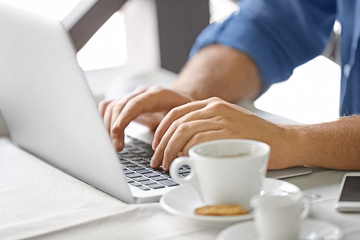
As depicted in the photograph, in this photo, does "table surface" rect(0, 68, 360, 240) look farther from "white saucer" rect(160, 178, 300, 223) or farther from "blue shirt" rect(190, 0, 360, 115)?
"blue shirt" rect(190, 0, 360, 115)

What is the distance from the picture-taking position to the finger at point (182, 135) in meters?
0.99

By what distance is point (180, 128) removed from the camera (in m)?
1.00

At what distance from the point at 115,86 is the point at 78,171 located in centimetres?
59

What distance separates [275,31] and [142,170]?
799 mm

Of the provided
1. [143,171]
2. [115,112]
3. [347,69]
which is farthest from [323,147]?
[347,69]

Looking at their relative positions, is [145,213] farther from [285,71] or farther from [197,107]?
[285,71]

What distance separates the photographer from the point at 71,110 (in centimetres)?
93

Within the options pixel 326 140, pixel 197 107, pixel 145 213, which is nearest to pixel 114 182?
A: pixel 145 213

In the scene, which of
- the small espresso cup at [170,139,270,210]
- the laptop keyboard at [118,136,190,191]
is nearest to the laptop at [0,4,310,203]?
the laptop keyboard at [118,136,190,191]

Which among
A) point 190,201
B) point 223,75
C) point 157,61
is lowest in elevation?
point 157,61

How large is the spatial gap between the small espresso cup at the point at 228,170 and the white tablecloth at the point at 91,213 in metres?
0.04

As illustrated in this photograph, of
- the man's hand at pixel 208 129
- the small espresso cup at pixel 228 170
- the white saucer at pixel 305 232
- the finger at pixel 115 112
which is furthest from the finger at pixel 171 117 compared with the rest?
the white saucer at pixel 305 232

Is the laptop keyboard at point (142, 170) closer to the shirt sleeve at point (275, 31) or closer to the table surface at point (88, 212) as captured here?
the table surface at point (88, 212)

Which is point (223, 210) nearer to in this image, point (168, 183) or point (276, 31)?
point (168, 183)
